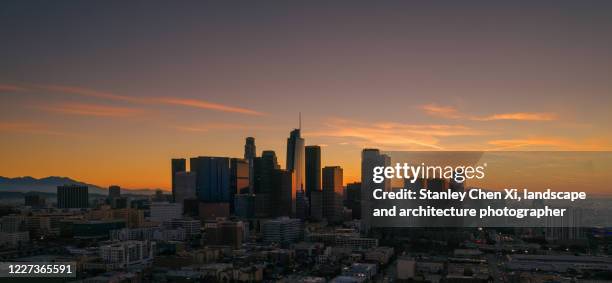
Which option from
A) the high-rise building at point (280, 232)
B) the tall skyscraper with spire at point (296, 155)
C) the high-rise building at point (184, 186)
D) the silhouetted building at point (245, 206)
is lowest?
the high-rise building at point (280, 232)

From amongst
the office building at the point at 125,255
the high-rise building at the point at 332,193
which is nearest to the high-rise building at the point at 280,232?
the office building at the point at 125,255

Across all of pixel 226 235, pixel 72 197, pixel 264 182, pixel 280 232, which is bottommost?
pixel 280 232

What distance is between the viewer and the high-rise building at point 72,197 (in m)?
35.0

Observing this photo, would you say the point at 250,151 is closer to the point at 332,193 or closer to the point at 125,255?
the point at 332,193

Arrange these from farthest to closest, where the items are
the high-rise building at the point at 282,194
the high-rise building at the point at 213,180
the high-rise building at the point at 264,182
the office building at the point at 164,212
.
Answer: the high-rise building at the point at 213,180, the high-rise building at the point at 282,194, the high-rise building at the point at 264,182, the office building at the point at 164,212

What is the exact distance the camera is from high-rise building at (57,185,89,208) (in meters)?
35.0

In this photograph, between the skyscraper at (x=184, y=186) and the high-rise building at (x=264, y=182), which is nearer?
the high-rise building at (x=264, y=182)

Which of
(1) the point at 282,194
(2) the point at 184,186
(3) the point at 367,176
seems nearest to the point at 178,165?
(2) the point at 184,186

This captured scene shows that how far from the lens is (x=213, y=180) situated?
3509 centimetres

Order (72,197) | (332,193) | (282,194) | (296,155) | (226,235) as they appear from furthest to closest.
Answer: (296,155) → (72,197) → (332,193) → (282,194) → (226,235)

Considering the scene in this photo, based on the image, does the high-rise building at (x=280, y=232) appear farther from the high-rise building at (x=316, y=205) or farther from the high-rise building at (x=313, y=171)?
the high-rise building at (x=313, y=171)

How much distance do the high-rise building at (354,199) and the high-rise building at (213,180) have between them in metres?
6.76

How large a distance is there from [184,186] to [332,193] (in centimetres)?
932

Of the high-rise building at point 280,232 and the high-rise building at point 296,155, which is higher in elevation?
the high-rise building at point 296,155
